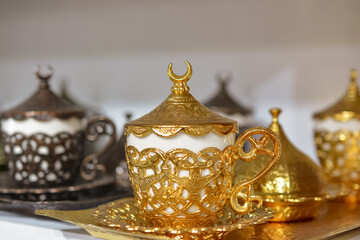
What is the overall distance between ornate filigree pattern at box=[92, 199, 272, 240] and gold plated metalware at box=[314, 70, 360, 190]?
0.78 ft

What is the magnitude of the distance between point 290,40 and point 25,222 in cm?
59

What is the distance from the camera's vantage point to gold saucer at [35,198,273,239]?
0.48 metres

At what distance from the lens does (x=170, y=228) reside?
48 centimetres

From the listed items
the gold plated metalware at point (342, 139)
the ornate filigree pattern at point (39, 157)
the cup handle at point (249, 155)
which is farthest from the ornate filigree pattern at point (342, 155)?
the ornate filigree pattern at point (39, 157)

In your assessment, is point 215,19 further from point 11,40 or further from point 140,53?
point 11,40

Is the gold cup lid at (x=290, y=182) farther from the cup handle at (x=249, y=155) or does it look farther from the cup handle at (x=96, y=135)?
the cup handle at (x=96, y=135)

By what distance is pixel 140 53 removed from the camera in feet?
3.77

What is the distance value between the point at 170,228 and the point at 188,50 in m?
0.65

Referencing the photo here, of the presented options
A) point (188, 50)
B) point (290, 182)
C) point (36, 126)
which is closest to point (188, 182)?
point (290, 182)

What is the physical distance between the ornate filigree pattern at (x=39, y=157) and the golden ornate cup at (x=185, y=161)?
0.22 meters

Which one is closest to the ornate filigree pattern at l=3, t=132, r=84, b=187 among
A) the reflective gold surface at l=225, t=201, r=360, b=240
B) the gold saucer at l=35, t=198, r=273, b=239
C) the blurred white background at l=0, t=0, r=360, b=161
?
the gold saucer at l=35, t=198, r=273, b=239

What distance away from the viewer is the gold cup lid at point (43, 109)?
2.27 feet

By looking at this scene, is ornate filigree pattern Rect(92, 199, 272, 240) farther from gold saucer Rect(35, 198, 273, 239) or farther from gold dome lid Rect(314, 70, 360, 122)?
gold dome lid Rect(314, 70, 360, 122)

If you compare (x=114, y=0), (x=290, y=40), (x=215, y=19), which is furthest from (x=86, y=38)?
(x=290, y=40)
